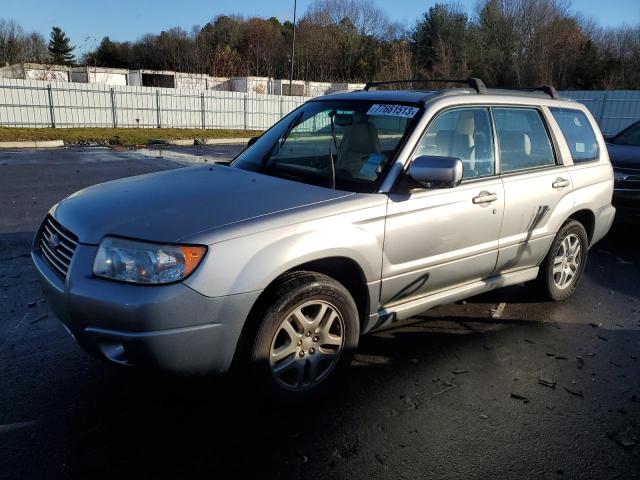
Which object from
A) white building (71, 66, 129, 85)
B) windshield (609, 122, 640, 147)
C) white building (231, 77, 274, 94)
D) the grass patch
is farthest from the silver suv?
white building (71, 66, 129, 85)

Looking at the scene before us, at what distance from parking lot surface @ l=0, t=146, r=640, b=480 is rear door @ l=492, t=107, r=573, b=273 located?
0.64m

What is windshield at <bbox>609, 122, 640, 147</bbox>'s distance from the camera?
8.04 m

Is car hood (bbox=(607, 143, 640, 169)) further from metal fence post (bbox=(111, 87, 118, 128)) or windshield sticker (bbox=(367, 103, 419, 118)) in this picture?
metal fence post (bbox=(111, 87, 118, 128))

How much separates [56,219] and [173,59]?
247ft

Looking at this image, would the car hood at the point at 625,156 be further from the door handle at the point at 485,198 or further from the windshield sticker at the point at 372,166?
the windshield sticker at the point at 372,166

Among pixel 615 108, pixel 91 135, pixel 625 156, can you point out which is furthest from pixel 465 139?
pixel 615 108

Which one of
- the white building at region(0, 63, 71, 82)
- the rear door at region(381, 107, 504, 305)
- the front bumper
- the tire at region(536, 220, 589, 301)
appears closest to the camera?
the front bumper

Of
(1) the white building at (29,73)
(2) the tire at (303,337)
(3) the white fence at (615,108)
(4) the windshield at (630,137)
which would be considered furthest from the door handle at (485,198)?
(1) the white building at (29,73)

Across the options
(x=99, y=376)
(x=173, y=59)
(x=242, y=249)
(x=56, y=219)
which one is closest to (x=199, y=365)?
(x=242, y=249)

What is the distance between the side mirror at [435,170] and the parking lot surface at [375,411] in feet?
4.17

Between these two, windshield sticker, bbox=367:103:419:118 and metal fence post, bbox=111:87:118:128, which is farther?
metal fence post, bbox=111:87:118:128

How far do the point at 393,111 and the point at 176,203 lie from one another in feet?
5.49

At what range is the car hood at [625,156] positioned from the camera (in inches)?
273

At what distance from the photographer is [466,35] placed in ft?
178
